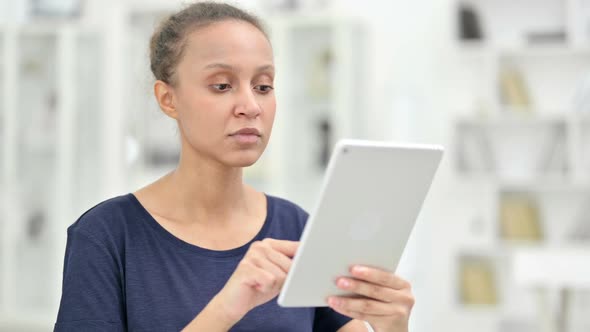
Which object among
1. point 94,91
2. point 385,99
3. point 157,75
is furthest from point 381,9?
point 157,75

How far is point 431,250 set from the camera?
5.04 metres

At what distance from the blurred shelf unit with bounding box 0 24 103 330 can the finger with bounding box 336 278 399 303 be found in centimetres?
454

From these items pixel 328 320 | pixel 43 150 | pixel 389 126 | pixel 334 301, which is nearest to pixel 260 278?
pixel 334 301

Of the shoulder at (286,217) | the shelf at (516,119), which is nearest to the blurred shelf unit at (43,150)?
the shelf at (516,119)

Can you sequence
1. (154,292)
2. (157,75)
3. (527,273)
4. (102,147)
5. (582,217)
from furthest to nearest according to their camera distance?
1. (102,147)
2. (582,217)
3. (527,273)
4. (157,75)
5. (154,292)

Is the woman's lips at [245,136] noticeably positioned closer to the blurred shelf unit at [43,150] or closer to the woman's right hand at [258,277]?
the woman's right hand at [258,277]

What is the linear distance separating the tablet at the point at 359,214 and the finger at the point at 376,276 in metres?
0.01

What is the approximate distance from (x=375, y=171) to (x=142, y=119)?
4.42 meters

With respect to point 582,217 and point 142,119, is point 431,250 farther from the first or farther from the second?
point 142,119

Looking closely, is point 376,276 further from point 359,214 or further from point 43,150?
point 43,150

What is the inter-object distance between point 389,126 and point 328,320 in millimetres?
3791

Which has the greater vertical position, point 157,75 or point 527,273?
point 157,75

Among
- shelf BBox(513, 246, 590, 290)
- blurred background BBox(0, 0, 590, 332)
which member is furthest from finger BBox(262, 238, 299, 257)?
blurred background BBox(0, 0, 590, 332)

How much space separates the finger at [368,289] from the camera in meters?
1.08
